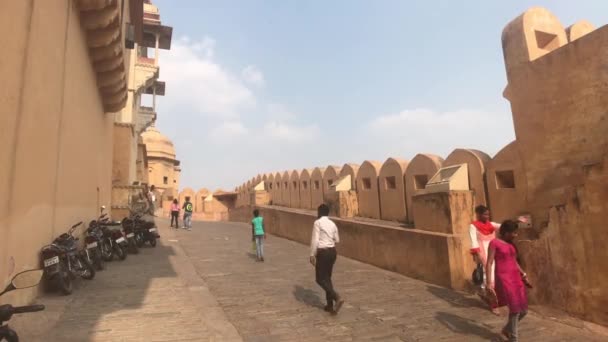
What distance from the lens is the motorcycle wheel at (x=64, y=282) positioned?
5.17m

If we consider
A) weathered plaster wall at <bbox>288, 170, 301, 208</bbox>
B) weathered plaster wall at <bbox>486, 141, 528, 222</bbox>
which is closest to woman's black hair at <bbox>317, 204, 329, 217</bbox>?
weathered plaster wall at <bbox>486, 141, 528, 222</bbox>

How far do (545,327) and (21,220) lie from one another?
6120 mm

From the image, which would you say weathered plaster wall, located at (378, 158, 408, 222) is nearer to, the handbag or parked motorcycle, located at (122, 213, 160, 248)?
the handbag

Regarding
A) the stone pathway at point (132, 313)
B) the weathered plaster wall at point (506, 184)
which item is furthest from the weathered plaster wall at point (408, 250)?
the stone pathway at point (132, 313)

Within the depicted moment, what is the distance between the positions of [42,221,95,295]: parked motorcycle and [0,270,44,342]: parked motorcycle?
298 centimetres

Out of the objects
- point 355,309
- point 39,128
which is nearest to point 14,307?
point 39,128

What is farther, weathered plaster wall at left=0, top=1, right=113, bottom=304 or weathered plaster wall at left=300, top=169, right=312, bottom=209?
weathered plaster wall at left=300, top=169, right=312, bottom=209

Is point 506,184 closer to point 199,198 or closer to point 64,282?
point 64,282

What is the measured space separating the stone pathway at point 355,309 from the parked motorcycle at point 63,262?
77.2 inches

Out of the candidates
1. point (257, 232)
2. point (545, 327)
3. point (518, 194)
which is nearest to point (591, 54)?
point (518, 194)

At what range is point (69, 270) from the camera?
5.45m

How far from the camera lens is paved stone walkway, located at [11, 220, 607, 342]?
3.98 metres

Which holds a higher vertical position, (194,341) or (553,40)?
(553,40)

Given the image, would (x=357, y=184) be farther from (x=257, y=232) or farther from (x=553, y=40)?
(x=553, y=40)
